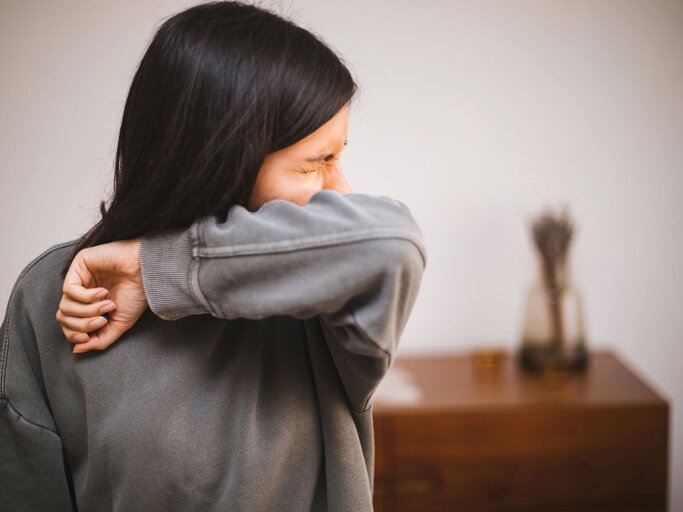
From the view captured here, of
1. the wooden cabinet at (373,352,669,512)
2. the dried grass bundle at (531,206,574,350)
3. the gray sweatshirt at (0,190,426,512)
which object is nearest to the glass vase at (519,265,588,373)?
the dried grass bundle at (531,206,574,350)

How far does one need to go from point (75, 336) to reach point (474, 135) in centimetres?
149

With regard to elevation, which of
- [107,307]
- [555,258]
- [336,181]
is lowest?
[555,258]

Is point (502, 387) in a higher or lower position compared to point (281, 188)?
lower

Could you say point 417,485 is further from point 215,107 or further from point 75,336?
point 215,107

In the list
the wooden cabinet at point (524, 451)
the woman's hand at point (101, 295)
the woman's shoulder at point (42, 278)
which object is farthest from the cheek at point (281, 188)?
the wooden cabinet at point (524, 451)

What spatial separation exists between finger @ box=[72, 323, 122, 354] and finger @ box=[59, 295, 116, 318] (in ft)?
0.09

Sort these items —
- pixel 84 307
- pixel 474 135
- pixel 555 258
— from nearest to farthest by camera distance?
pixel 84 307 < pixel 555 258 < pixel 474 135

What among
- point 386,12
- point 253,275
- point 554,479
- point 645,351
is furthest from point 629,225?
point 253,275

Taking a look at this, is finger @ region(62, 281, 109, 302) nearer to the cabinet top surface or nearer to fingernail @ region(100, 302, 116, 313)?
fingernail @ region(100, 302, 116, 313)

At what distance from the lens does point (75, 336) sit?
0.72 metres

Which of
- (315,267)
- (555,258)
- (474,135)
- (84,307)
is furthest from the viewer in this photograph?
(474,135)

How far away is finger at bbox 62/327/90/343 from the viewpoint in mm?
719

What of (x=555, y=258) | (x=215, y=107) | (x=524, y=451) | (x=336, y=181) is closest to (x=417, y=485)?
(x=524, y=451)

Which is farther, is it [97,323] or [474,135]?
[474,135]
